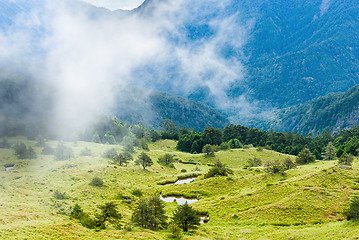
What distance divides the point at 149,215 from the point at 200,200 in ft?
84.8

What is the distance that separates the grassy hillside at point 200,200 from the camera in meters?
33.6

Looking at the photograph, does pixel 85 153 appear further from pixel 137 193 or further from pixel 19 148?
pixel 19 148

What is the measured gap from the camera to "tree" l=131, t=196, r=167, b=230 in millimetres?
39344

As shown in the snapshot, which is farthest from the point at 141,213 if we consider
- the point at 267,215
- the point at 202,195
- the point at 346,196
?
the point at 346,196

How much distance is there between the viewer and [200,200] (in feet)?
205

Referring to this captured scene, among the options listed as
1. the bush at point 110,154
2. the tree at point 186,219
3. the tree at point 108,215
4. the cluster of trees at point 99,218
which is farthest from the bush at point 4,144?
the bush at point 110,154

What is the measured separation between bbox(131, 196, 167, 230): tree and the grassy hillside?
7.44 ft

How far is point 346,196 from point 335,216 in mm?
7908

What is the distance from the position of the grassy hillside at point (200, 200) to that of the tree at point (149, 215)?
2268 mm

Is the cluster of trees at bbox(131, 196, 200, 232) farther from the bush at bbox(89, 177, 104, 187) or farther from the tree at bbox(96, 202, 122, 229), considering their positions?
the bush at bbox(89, 177, 104, 187)

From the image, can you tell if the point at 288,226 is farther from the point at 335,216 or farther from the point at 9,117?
the point at 9,117

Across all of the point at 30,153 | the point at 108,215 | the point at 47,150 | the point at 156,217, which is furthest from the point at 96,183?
the point at 47,150

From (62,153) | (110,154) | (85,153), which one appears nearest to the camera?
(62,153)

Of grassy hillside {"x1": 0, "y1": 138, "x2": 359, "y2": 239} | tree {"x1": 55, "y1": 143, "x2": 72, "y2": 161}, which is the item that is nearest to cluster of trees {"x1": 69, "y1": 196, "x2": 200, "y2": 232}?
grassy hillside {"x1": 0, "y1": 138, "x2": 359, "y2": 239}
